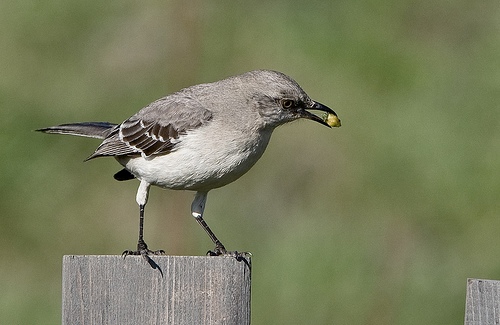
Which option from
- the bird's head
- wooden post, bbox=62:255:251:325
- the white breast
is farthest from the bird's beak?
wooden post, bbox=62:255:251:325

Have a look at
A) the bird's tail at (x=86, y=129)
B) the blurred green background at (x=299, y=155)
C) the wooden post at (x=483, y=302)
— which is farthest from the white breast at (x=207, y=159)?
the wooden post at (x=483, y=302)

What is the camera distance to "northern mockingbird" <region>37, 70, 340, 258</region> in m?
5.92

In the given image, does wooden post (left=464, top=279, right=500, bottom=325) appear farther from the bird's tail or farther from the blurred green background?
the blurred green background

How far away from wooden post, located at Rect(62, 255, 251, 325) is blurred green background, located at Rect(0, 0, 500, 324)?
3686mm

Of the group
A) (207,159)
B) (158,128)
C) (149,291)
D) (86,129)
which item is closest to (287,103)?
(207,159)

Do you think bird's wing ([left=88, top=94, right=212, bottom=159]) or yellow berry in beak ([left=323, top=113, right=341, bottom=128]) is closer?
bird's wing ([left=88, top=94, right=212, bottom=159])

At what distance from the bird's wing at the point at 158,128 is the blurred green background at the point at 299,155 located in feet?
6.24

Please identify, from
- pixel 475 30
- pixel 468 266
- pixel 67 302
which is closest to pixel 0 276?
pixel 468 266

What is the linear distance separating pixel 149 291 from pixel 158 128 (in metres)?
2.57

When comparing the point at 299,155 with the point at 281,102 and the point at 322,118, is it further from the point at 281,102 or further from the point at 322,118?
the point at 281,102

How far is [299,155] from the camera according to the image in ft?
29.6

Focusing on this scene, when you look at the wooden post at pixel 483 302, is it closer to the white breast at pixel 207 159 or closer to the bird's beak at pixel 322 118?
the white breast at pixel 207 159

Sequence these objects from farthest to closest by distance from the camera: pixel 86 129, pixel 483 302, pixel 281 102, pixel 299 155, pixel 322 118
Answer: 1. pixel 299 155
2. pixel 86 129
3. pixel 322 118
4. pixel 281 102
5. pixel 483 302

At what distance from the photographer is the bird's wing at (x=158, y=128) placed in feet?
20.4
